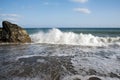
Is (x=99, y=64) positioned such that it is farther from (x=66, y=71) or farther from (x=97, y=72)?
(x=66, y=71)

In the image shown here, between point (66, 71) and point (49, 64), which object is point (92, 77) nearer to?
point (66, 71)

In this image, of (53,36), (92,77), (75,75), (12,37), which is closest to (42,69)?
(75,75)

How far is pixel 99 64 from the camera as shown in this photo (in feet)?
24.3

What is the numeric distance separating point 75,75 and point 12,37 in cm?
1248

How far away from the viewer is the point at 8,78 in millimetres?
5465

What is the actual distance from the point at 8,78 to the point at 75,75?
89.0 inches

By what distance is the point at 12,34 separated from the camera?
1686 cm

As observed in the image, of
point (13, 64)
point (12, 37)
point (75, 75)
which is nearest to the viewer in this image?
point (75, 75)

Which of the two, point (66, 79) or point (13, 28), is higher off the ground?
point (13, 28)

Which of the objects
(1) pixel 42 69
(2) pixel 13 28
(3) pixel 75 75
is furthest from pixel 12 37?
(3) pixel 75 75

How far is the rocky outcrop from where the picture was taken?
16920mm

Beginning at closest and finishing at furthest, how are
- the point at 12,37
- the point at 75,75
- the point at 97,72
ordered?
the point at 75,75, the point at 97,72, the point at 12,37

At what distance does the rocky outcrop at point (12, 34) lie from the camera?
55.5 feet

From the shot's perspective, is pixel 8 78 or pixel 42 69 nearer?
pixel 8 78
